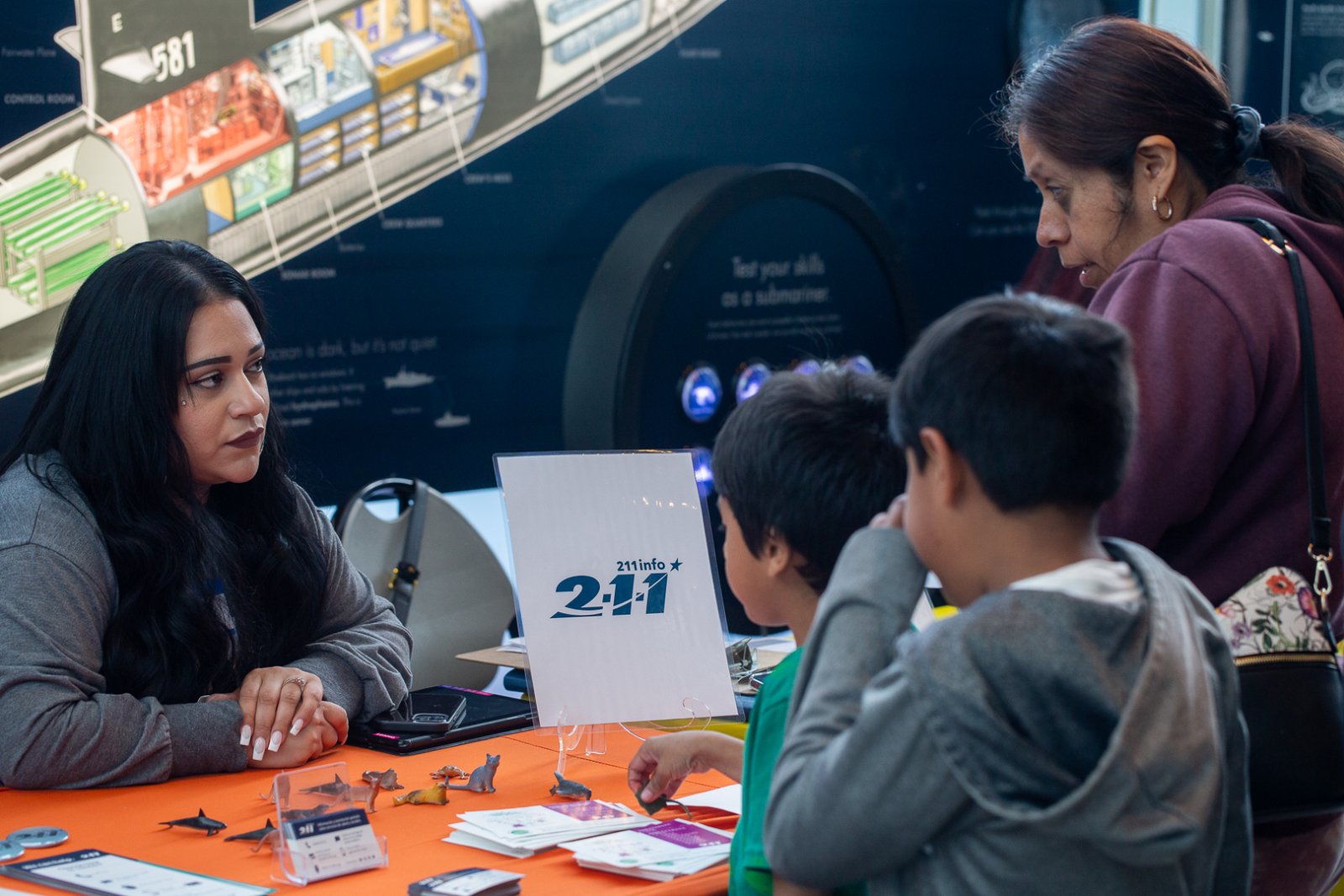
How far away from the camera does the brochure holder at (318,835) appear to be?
1464 mm

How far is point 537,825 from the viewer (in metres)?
1.62

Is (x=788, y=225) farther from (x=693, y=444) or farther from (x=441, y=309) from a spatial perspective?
→ (x=441, y=309)

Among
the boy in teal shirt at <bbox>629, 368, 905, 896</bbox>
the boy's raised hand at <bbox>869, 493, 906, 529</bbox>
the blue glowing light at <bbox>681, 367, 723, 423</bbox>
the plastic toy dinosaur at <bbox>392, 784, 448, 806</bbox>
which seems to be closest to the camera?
the boy's raised hand at <bbox>869, 493, 906, 529</bbox>

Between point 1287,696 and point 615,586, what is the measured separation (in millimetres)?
826

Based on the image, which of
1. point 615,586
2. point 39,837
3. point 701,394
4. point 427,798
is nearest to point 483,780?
point 427,798

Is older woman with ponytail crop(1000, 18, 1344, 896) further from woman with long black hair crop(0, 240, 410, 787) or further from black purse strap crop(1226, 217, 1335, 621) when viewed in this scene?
woman with long black hair crop(0, 240, 410, 787)

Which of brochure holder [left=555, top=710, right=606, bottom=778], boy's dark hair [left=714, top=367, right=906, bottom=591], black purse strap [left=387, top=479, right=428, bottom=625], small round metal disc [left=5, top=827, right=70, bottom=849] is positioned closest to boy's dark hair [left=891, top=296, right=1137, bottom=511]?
boy's dark hair [left=714, top=367, right=906, bottom=591]

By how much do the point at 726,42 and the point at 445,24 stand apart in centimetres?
93

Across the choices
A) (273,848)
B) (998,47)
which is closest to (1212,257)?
(273,848)

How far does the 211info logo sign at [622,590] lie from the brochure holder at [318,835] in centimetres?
39

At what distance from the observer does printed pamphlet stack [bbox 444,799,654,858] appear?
61.2 inches

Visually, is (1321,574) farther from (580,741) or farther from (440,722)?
(440,722)

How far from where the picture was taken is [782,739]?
4.34 ft

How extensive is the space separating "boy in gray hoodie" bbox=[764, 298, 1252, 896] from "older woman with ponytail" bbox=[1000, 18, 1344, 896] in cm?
44
